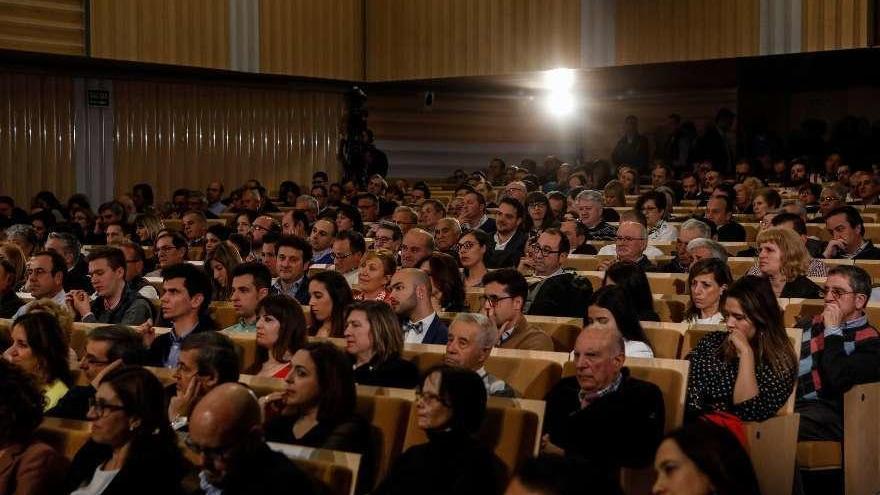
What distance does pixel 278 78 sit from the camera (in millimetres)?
11594

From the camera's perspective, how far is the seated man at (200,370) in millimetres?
3441

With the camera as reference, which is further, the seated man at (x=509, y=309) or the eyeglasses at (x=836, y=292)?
the seated man at (x=509, y=309)

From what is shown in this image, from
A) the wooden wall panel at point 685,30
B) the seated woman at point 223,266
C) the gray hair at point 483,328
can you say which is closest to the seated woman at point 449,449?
the gray hair at point 483,328

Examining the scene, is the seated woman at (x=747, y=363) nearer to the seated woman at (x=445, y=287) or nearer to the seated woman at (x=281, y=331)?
the seated woman at (x=281, y=331)

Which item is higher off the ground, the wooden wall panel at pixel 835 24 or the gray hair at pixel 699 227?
the wooden wall panel at pixel 835 24

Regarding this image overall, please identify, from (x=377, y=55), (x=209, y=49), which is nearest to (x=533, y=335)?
(x=209, y=49)

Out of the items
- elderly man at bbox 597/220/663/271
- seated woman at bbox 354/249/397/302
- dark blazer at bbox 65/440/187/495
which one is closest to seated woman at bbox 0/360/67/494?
dark blazer at bbox 65/440/187/495

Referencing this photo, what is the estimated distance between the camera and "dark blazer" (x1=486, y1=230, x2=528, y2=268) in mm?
6492

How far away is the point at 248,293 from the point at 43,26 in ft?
18.0

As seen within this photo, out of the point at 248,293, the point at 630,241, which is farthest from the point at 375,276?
the point at 630,241

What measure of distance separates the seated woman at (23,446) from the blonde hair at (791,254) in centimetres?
294

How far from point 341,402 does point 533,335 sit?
1203 millimetres

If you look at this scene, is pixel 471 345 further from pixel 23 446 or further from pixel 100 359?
pixel 23 446

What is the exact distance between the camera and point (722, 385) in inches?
140
